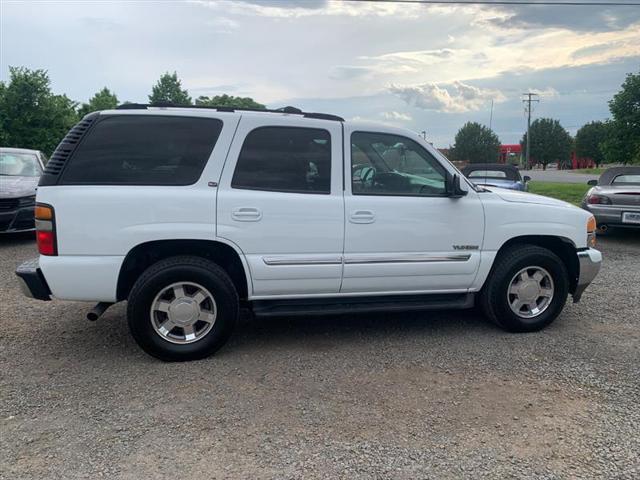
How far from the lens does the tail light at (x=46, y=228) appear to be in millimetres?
3715

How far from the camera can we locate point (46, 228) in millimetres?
3727

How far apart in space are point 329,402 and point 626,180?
8982mm

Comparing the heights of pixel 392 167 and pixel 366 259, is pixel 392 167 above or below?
above

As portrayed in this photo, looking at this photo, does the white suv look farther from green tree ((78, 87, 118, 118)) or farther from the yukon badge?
green tree ((78, 87, 118, 118))

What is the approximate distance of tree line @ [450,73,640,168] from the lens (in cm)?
1569

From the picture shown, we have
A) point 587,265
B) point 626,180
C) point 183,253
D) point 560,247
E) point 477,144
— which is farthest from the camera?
point 477,144

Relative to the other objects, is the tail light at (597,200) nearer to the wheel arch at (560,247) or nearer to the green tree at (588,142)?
the wheel arch at (560,247)

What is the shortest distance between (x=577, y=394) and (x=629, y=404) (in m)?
0.31

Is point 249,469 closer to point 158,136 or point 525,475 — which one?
point 525,475

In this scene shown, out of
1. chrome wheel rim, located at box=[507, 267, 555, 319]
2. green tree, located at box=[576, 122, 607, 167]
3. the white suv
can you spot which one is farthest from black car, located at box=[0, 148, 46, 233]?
green tree, located at box=[576, 122, 607, 167]

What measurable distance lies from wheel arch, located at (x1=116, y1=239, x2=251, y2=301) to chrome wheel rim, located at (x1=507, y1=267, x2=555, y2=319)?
238 centimetres

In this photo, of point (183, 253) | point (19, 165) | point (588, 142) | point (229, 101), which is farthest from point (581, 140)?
point (183, 253)

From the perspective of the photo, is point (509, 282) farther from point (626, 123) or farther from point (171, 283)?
point (626, 123)

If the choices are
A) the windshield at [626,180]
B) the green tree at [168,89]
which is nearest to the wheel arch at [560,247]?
the windshield at [626,180]
